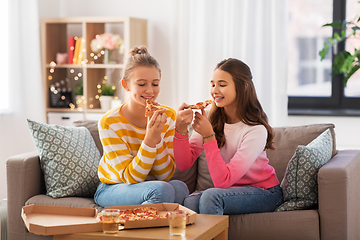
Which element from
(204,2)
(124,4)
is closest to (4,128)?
(124,4)

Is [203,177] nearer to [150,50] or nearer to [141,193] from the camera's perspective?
[141,193]

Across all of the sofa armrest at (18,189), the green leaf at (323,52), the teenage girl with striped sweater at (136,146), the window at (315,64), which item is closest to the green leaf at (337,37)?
the green leaf at (323,52)

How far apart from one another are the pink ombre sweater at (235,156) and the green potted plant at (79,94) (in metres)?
1.88

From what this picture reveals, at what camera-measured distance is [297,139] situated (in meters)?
2.55

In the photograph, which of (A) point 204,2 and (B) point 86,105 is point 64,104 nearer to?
(B) point 86,105

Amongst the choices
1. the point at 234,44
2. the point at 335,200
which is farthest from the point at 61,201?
the point at 234,44

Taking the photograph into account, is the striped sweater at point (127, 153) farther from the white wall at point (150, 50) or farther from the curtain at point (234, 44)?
the white wall at point (150, 50)

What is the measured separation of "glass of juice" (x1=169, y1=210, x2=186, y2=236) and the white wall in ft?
7.70

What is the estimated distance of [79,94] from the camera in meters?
4.02

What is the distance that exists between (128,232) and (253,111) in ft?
3.03

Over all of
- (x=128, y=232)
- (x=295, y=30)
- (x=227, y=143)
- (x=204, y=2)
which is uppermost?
(x=204, y=2)

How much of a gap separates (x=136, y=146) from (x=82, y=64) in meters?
1.91

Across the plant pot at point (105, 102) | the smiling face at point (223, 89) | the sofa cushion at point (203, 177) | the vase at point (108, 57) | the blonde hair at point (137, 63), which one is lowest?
the sofa cushion at point (203, 177)

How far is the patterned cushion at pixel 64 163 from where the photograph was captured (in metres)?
2.41
